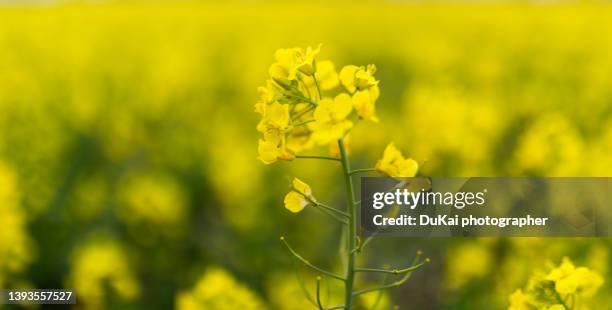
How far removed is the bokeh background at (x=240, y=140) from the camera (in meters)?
1.88

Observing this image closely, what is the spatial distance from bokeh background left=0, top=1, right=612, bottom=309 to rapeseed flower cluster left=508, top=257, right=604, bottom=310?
28 cm

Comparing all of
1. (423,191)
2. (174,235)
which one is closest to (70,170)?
(174,235)

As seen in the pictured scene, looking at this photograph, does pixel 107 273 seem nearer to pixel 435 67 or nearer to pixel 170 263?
pixel 170 263

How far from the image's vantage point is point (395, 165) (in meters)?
1.04

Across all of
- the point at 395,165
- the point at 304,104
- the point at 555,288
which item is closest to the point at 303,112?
the point at 304,104

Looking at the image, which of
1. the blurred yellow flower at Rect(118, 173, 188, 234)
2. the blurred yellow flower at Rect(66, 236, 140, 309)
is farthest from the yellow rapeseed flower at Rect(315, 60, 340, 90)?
the blurred yellow flower at Rect(118, 173, 188, 234)

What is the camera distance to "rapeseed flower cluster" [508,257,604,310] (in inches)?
40.4

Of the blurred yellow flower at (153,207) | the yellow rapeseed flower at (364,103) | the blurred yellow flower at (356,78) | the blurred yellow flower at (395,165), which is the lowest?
the blurred yellow flower at (395,165)

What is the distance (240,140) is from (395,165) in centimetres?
206

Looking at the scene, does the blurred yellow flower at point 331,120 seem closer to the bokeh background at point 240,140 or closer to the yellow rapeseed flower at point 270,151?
the yellow rapeseed flower at point 270,151

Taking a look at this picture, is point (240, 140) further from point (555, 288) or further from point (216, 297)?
point (555, 288)

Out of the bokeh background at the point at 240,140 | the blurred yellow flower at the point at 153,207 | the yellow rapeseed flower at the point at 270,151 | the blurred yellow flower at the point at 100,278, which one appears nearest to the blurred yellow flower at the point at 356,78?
the yellow rapeseed flower at the point at 270,151

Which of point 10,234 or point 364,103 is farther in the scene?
point 10,234

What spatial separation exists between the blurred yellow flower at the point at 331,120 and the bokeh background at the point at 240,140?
218 millimetres
